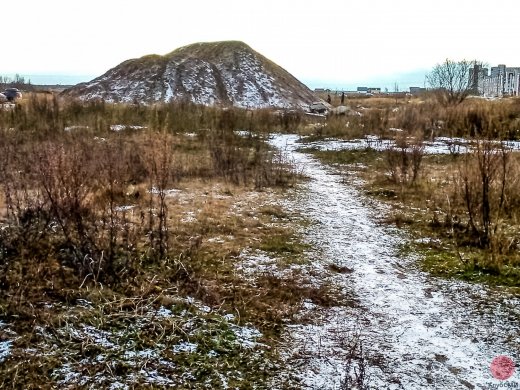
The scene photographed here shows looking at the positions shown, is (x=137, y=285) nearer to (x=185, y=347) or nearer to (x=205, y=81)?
(x=185, y=347)

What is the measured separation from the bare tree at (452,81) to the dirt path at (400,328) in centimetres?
2072

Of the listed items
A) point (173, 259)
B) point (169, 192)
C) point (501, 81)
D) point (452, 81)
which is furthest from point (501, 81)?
point (173, 259)

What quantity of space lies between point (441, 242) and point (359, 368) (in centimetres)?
341

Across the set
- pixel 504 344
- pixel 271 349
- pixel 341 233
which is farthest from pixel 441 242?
pixel 271 349

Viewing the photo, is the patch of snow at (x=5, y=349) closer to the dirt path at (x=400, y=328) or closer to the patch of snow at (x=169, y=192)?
the dirt path at (x=400, y=328)

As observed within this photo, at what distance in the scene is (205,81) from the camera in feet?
120

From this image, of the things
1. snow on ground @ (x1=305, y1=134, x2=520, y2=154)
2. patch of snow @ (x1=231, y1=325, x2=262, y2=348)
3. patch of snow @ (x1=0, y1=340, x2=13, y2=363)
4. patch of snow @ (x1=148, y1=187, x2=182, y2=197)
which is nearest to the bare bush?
snow on ground @ (x1=305, y1=134, x2=520, y2=154)

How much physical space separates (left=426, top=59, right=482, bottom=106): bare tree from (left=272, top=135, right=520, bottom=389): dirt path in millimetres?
20719

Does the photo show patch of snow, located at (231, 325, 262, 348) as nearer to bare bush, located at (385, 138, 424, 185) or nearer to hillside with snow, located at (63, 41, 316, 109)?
bare bush, located at (385, 138, 424, 185)

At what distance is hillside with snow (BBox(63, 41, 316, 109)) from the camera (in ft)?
112

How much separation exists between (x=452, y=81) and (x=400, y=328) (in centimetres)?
2749

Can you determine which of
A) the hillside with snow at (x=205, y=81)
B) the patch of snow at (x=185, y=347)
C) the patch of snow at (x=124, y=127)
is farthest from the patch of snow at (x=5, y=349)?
the hillside with snow at (x=205, y=81)

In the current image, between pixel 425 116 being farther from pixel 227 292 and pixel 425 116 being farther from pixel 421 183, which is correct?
pixel 227 292

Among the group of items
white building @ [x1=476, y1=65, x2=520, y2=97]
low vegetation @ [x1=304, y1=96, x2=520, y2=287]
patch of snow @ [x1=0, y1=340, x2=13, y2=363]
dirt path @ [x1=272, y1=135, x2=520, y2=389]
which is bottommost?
dirt path @ [x1=272, y1=135, x2=520, y2=389]
